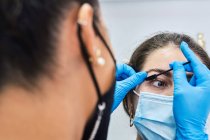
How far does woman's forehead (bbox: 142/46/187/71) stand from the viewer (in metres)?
1.42

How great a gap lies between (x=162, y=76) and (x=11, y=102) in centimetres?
96

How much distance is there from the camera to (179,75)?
1.25m

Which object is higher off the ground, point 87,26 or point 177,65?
point 87,26

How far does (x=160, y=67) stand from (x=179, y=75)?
6.5 inches

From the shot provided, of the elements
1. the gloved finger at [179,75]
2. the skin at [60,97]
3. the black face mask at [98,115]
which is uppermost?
the skin at [60,97]

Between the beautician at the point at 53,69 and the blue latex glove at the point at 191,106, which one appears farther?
the blue latex glove at the point at 191,106

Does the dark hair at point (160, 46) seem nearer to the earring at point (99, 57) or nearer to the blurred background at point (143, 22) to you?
the blurred background at point (143, 22)

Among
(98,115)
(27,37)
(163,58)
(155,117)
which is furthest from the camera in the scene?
(163,58)

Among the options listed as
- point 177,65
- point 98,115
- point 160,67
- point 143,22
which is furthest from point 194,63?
point 143,22

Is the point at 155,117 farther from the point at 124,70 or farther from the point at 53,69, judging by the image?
the point at 53,69

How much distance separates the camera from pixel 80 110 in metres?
0.60

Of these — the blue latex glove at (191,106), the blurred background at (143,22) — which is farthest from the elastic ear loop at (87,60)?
the blurred background at (143,22)

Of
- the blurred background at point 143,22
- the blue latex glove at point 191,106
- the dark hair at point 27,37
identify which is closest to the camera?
the dark hair at point 27,37

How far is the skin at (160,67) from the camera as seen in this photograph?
4.58 feet
